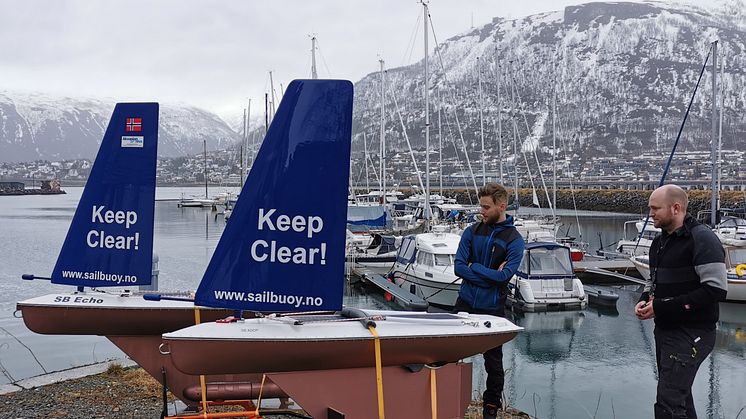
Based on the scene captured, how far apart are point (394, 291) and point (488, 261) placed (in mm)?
15054

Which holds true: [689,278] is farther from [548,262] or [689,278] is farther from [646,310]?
[548,262]

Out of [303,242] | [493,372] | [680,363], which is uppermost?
[303,242]

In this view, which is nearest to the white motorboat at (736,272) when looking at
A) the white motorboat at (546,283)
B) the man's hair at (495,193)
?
the white motorboat at (546,283)

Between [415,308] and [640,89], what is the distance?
587 ft

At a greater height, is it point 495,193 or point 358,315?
point 495,193

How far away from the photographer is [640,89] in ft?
587

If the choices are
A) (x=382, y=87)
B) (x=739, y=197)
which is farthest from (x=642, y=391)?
(x=739, y=197)

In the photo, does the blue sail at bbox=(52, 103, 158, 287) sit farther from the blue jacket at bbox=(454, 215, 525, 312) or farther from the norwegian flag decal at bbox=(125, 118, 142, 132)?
the blue jacket at bbox=(454, 215, 525, 312)

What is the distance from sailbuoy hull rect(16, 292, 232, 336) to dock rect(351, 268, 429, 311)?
13035 mm

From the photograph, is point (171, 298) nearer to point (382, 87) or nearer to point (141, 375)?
point (141, 375)

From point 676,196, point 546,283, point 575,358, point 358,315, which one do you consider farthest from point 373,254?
point 676,196

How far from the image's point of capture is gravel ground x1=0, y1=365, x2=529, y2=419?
263 inches

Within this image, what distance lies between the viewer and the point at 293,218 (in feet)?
16.4

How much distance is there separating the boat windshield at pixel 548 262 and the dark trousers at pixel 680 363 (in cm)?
1540
